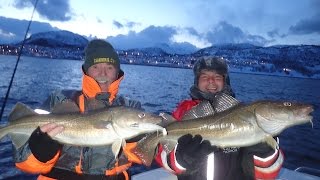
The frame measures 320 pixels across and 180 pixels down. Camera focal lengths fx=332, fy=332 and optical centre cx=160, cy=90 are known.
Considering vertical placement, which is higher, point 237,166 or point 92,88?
point 92,88

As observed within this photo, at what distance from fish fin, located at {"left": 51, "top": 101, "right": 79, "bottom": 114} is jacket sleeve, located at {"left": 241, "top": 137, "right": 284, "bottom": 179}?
9.23 ft

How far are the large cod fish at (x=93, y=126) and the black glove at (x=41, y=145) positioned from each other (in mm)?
155

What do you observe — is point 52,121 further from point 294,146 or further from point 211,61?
point 294,146

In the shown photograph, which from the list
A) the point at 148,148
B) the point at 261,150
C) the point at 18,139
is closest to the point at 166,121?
the point at 148,148

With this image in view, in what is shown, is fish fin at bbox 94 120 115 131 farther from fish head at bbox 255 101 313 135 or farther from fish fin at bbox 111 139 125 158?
fish head at bbox 255 101 313 135

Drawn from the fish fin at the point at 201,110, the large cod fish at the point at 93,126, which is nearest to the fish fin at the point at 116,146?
the large cod fish at the point at 93,126

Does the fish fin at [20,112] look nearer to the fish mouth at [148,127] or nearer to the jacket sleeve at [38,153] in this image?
the jacket sleeve at [38,153]

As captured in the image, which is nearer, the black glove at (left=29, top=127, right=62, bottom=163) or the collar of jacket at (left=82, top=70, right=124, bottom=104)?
the black glove at (left=29, top=127, right=62, bottom=163)

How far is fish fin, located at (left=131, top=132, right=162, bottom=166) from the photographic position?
16.5 feet

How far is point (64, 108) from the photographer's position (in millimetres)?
5191

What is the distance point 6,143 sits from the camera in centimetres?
1628

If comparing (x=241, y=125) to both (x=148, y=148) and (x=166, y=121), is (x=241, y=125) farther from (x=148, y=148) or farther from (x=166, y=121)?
(x=148, y=148)

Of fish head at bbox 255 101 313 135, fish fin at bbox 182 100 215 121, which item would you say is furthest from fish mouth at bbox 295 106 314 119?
fish fin at bbox 182 100 215 121

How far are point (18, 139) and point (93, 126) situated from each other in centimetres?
117
